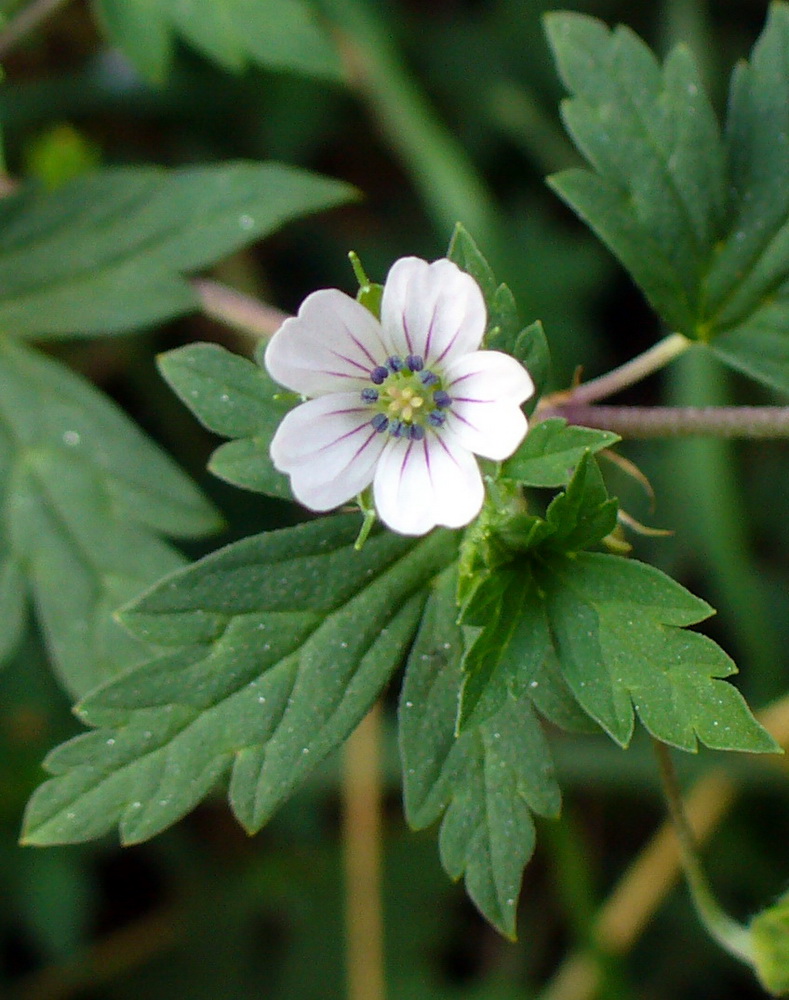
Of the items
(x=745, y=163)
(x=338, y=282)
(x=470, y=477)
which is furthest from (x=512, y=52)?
(x=470, y=477)

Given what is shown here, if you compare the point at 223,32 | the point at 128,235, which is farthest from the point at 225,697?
the point at 223,32

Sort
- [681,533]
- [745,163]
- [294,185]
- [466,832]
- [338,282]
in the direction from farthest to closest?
[338,282] → [681,533] → [294,185] → [745,163] → [466,832]

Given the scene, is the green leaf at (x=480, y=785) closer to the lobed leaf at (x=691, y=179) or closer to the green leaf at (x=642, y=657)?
the green leaf at (x=642, y=657)

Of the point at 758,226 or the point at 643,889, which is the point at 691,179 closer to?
the point at 758,226

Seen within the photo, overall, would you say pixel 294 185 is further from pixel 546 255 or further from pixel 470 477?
pixel 546 255

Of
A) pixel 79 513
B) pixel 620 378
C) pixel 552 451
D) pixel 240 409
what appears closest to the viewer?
pixel 552 451

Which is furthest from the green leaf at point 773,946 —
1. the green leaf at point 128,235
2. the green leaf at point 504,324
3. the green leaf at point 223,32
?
the green leaf at point 223,32
